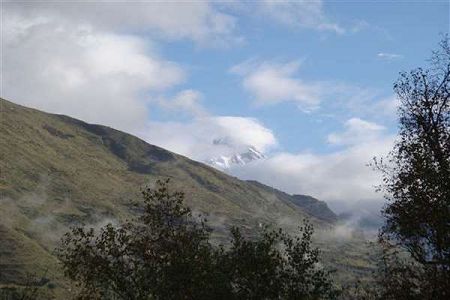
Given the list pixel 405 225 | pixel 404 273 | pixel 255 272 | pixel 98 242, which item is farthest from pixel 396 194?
pixel 98 242

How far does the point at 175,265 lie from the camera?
141 feet

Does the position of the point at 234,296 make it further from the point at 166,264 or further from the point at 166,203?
the point at 166,203

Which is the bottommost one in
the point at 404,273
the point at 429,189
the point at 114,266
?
the point at 114,266

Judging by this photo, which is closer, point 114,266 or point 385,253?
point 385,253

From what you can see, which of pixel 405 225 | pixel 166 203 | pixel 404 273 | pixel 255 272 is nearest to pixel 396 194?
pixel 405 225

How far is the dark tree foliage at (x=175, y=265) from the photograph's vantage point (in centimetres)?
4303

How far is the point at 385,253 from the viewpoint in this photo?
39.1 meters

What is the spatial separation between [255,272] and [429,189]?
746 inches

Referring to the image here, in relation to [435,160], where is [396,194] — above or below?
below

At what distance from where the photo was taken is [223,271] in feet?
154

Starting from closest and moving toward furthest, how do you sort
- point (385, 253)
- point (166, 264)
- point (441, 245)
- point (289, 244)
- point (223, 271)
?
1. point (441, 245)
2. point (385, 253)
3. point (166, 264)
4. point (223, 271)
5. point (289, 244)

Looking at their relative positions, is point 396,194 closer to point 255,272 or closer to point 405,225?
point 405,225

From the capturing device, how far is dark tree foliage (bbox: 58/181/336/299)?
43.0 metres

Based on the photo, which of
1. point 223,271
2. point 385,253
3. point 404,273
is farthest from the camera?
point 223,271
